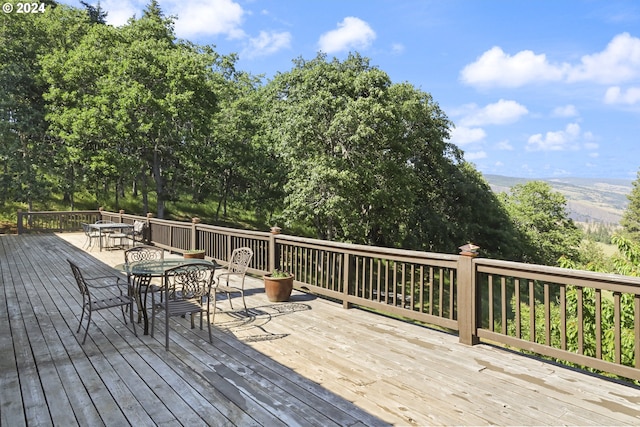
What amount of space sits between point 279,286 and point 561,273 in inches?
136

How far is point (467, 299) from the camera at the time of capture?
3.72 meters

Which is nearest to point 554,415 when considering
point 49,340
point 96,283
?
point 49,340

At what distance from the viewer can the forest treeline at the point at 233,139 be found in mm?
14625

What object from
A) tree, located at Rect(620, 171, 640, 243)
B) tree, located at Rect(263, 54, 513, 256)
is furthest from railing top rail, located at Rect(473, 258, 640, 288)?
tree, located at Rect(620, 171, 640, 243)

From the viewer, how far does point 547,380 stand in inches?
118

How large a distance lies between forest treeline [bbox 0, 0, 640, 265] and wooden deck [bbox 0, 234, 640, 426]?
390 inches

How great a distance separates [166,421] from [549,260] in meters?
27.1

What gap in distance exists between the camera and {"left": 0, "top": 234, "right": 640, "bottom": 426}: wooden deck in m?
2.44

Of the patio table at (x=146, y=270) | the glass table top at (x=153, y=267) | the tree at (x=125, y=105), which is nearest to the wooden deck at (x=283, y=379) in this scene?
the patio table at (x=146, y=270)

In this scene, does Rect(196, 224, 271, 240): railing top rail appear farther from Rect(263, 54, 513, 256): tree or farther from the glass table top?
Rect(263, 54, 513, 256): tree

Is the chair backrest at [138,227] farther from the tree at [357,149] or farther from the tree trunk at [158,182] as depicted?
the tree trunk at [158,182]

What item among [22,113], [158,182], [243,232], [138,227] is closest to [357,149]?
[138,227]

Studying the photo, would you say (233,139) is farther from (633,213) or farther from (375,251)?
(633,213)

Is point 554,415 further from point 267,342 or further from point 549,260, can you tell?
point 549,260
